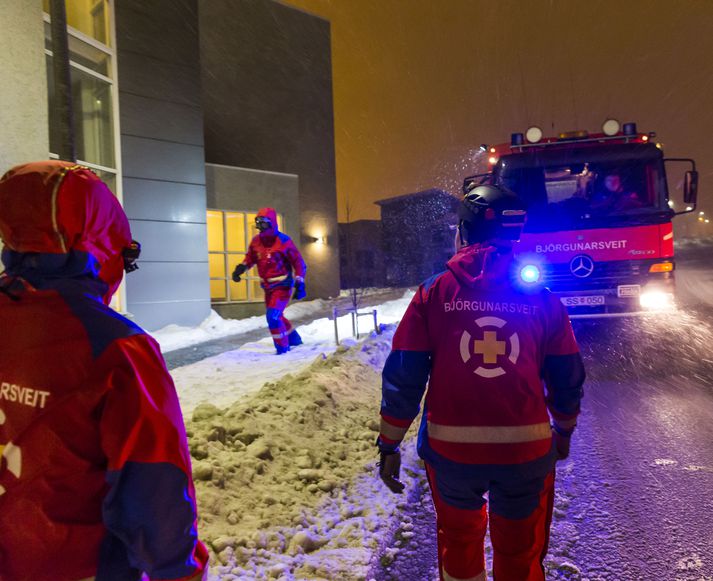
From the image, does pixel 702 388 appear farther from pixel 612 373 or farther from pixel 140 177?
pixel 140 177

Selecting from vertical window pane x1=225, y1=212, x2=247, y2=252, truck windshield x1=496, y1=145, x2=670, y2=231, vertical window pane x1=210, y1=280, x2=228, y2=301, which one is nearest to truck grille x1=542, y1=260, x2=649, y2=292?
truck windshield x1=496, y1=145, x2=670, y2=231

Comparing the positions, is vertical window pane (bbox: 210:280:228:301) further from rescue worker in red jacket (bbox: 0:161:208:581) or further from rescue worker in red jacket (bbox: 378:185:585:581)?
rescue worker in red jacket (bbox: 0:161:208:581)

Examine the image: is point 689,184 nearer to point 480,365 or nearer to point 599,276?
point 599,276

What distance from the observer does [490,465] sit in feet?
6.70

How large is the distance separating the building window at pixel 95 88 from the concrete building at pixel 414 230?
112 ft

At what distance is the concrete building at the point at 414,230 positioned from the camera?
46.0 meters

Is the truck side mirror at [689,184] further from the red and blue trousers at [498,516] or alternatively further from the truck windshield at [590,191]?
the red and blue trousers at [498,516]

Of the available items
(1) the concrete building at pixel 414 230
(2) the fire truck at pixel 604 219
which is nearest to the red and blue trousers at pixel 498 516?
(2) the fire truck at pixel 604 219

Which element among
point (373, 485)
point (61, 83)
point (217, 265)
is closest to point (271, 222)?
point (61, 83)

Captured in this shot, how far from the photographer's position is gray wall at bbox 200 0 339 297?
67.2 feet

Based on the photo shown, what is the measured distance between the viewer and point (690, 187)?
26.8 feet

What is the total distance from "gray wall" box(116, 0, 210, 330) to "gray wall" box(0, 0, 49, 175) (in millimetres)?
5807

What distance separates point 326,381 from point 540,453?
157 inches

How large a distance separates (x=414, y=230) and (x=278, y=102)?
86.5 feet
